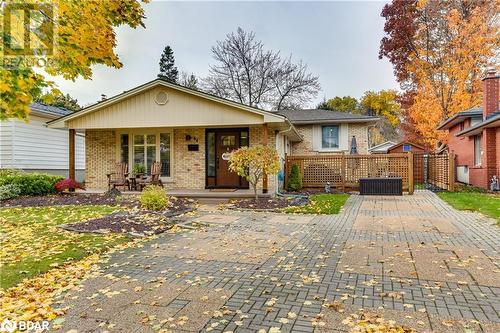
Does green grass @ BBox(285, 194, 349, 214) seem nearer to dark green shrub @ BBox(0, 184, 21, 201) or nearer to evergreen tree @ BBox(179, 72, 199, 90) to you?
dark green shrub @ BBox(0, 184, 21, 201)

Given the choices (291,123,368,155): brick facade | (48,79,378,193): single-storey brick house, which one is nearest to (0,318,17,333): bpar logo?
(48,79,378,193): single-storey brick house

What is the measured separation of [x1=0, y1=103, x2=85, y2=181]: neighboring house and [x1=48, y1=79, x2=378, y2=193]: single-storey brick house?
8.04 ft

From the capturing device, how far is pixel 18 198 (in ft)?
40.6

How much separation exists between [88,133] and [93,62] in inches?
452

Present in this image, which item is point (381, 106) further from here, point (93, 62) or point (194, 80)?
point (93, 62)

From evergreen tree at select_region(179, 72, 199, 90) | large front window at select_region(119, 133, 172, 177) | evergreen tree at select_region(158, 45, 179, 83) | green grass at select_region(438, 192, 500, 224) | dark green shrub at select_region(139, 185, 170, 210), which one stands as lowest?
green grass at select_region(438, 192, 500, 224)

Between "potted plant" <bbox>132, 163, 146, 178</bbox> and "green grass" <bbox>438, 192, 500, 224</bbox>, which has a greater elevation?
"potted plant" <bbox>132, 163, 146, 178</bbox>

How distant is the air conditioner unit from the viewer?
18953 mm

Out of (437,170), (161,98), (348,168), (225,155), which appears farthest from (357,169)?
(161,98)

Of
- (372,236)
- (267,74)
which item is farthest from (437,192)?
(267,74)

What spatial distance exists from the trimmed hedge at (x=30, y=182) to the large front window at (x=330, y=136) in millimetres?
13506

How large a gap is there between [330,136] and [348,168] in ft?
16.0

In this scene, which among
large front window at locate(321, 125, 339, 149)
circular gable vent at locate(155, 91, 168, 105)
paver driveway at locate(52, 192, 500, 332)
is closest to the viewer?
paver driveway at locate(52, 192, 500, 332)

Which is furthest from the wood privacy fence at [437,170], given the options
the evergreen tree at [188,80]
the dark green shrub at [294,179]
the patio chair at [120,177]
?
the evergreen tree at [188,80]
